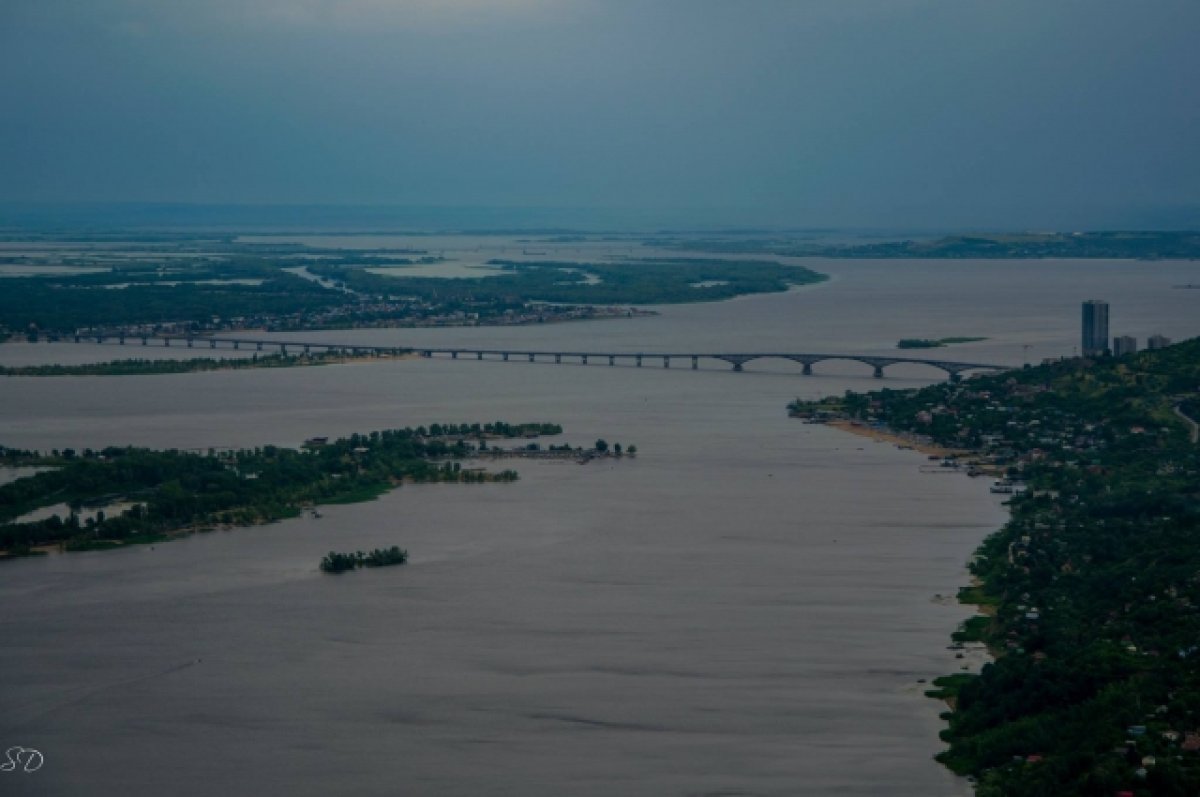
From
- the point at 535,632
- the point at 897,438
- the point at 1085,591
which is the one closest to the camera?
the point at 535,632

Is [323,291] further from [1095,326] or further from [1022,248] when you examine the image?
[1022,248]

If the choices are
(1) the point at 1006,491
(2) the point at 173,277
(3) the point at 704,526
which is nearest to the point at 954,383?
(1) the point at 1006,491

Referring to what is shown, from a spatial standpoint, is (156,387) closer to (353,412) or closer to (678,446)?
(353,412)

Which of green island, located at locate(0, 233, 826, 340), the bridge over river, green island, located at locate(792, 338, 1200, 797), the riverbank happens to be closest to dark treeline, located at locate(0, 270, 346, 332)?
green island, located at locate(0, 233, 826, 340)

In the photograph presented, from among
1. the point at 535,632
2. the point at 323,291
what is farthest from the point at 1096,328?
the point at 323,291

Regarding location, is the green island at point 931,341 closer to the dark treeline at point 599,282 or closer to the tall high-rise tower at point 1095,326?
the tall high-rise tower at point 1095,326

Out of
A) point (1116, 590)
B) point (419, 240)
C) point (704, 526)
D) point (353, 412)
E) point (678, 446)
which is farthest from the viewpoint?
point (419, 240)
